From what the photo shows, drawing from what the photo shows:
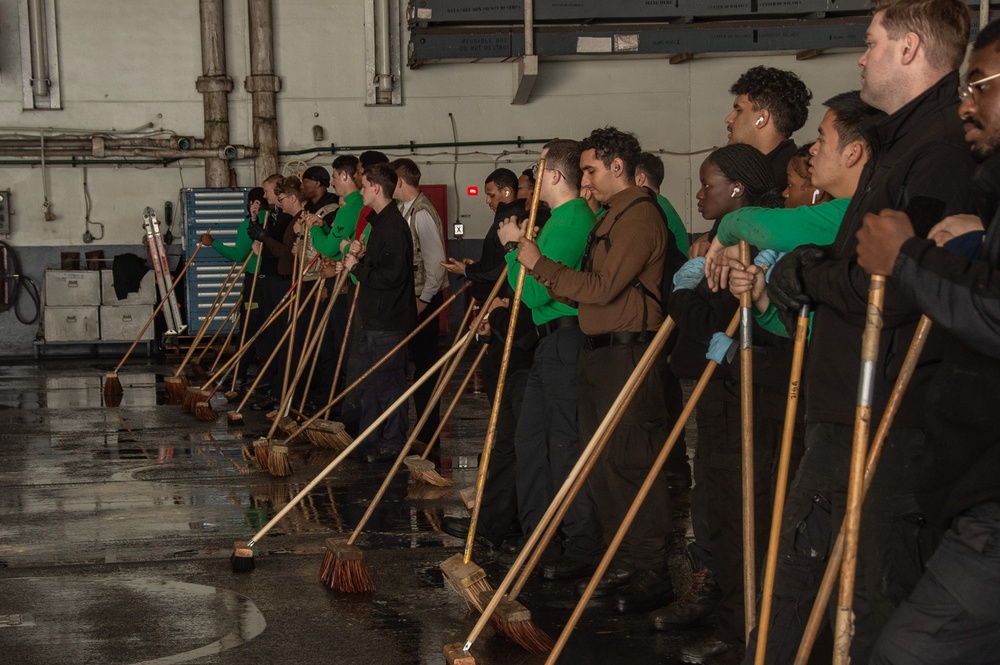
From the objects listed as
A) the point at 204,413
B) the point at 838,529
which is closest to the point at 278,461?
the point at 204,413

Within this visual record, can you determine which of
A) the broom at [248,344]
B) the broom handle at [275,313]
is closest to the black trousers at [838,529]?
the broom handle at [275,313]

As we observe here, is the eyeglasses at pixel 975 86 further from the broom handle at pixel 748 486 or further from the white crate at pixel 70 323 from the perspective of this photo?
the white crate at pixel 70 323

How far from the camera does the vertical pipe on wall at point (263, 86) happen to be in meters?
15.0

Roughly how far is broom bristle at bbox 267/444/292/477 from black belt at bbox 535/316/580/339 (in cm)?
270

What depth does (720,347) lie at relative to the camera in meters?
3.75

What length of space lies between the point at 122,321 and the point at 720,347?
41.1 ft

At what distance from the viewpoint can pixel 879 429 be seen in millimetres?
2729

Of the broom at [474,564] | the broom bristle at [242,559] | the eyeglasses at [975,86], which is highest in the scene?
the eyeglasses at [975,86]

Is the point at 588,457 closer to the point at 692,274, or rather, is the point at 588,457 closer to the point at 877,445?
the point at 692,274

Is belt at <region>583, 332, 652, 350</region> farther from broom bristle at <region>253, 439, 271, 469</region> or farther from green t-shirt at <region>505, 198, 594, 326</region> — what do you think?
broom bristle at <region>253, 439, 271, 469</region>

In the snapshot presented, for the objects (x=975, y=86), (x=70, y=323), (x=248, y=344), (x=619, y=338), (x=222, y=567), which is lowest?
(x=222, y=567)

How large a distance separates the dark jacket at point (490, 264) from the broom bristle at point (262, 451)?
1659mm

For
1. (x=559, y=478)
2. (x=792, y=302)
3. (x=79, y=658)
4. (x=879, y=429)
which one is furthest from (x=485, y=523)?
(x=879, y=429)

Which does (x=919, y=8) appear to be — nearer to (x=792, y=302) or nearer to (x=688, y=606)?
(x=792, y=302)
